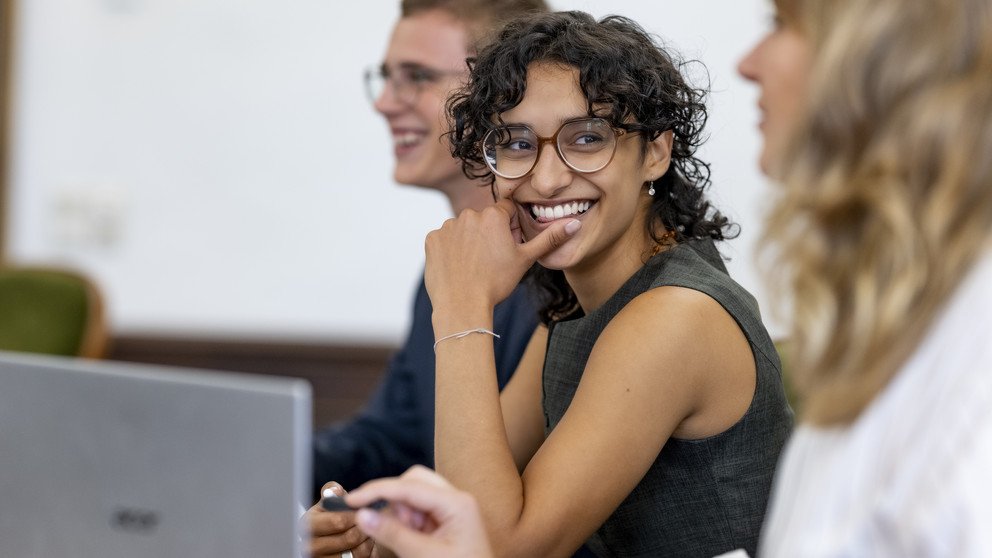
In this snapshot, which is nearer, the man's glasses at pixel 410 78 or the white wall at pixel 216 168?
the man's glasses at pixel 410 78

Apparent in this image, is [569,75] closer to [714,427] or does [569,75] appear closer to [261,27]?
[714,427]

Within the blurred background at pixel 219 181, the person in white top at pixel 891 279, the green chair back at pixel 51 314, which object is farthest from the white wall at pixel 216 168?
the person in white top at pixel 891 279

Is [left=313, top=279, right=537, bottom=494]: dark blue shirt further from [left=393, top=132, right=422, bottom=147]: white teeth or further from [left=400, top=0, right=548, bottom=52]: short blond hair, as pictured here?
[left=400, top=0, right=548, bottom=52]: short blond hair

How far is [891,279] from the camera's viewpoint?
80 centimetres

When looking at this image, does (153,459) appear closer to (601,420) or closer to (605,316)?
(601,420)

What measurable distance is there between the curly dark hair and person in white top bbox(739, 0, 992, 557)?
58 cm

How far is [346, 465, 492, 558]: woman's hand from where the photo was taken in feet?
3.24

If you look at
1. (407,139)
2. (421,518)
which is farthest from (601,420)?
(407,139)

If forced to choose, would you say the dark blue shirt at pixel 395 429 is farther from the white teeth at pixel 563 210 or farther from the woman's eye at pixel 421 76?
the white teeth at pixel 563 210

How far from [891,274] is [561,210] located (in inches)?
27.7

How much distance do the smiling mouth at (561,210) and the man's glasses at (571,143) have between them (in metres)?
0.06

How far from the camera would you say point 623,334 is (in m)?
1.29

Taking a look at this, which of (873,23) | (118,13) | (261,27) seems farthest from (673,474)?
(118,13)

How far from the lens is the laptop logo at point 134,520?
926 millimetres
